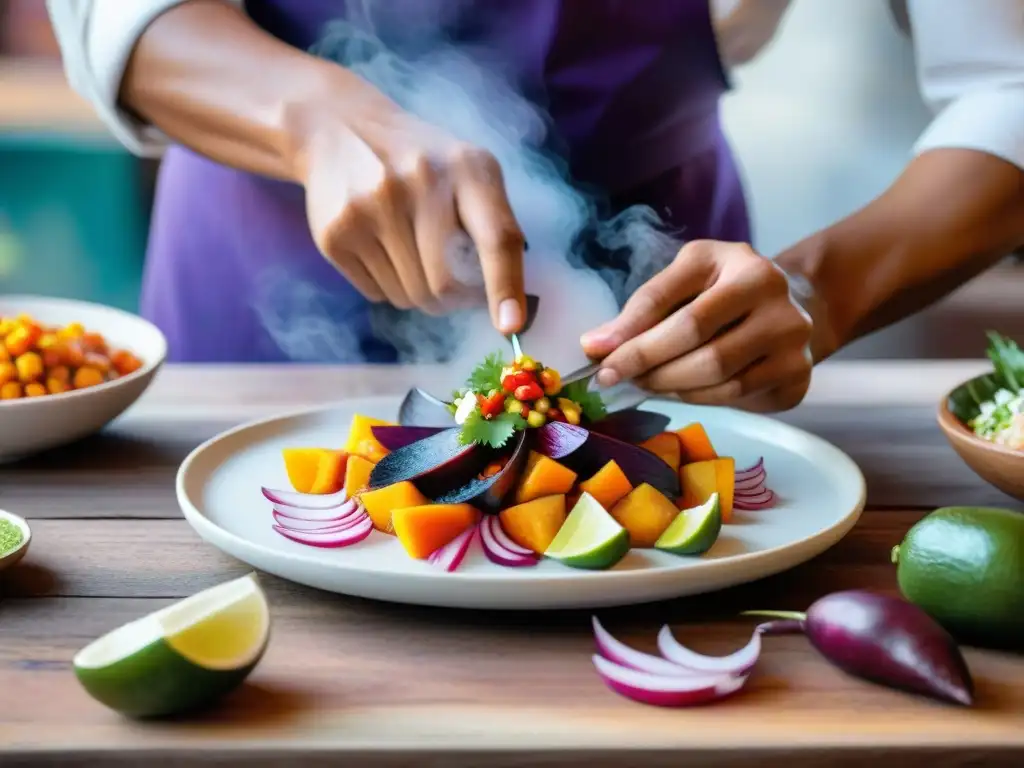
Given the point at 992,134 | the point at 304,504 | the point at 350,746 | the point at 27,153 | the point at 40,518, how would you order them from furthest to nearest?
1. the point at 27,153
2. the point at 992,134
3. the point at 40,518
4. the point at 304,504
5. the point at 350,746

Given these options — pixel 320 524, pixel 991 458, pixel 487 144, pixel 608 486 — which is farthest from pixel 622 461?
pixel 487 144

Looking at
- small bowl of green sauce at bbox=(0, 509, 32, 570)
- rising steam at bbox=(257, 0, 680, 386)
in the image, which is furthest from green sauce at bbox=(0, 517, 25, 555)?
rising steam at bbox=(257, 0, 680, 386)

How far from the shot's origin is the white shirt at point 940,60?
80.4 inches

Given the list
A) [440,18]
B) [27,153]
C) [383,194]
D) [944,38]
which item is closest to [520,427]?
[383,194]

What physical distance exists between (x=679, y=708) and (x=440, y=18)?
157 cm

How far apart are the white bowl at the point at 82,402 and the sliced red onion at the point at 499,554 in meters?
0.75

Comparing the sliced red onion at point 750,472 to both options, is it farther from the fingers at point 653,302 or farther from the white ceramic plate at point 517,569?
the fingers at point 653,302

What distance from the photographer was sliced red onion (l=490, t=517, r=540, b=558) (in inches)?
49.5

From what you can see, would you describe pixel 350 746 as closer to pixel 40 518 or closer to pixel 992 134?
pixel 40 518

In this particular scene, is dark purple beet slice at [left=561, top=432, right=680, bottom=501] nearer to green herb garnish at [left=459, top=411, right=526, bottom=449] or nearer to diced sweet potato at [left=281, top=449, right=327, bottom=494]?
green herb garnish at [left=459, top=411, right=526, bottom=449]

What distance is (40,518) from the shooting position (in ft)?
5.02

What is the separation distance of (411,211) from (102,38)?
0.78 meters

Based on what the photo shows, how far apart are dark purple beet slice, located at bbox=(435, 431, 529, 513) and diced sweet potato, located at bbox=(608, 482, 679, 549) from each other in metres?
0.13

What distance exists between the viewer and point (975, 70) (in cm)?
222
